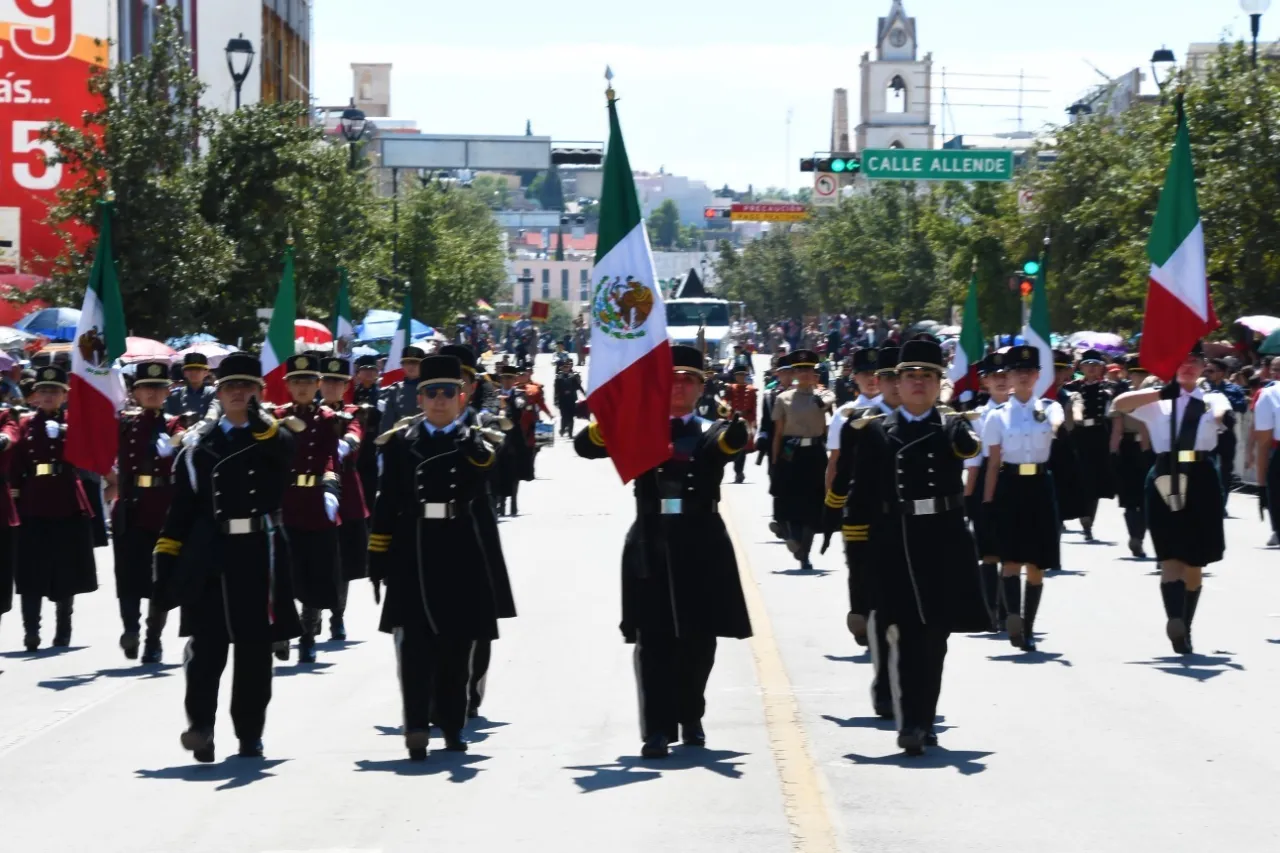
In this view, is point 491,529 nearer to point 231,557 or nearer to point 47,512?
point 231,557

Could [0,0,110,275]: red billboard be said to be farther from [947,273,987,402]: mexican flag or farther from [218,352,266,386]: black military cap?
[218,352,266,386]: black military cap

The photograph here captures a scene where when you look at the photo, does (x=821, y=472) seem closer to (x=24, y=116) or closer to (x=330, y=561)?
(x=330, y=561)

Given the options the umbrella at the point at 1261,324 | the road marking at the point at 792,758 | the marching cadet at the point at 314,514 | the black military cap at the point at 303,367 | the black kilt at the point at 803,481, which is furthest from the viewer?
the umbrella at the point at 1261,324

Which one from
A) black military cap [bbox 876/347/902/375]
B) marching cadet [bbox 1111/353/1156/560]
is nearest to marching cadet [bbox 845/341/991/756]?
black military cap [bbox 876/347/902/375]

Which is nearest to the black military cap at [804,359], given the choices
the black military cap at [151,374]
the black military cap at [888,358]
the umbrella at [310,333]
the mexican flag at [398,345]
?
the black military cap at [151,374]

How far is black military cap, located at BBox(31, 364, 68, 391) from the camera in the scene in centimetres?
1489

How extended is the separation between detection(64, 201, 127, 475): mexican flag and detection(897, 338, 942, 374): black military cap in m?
6.33

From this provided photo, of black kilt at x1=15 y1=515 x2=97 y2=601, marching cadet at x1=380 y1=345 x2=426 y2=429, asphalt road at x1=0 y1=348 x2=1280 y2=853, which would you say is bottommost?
asphalt road at x1=0 y1=348 x2=1280 y2=853

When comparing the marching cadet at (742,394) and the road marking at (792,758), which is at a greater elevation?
the marching cadet at (742,394)

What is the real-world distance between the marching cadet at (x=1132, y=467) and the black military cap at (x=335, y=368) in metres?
8.89

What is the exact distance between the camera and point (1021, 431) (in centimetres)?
1412

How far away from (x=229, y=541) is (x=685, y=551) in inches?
84.7

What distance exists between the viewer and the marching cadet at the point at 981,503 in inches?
558

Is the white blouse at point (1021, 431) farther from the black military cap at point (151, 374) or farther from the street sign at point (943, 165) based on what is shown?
the street sign at point (943, 165)
